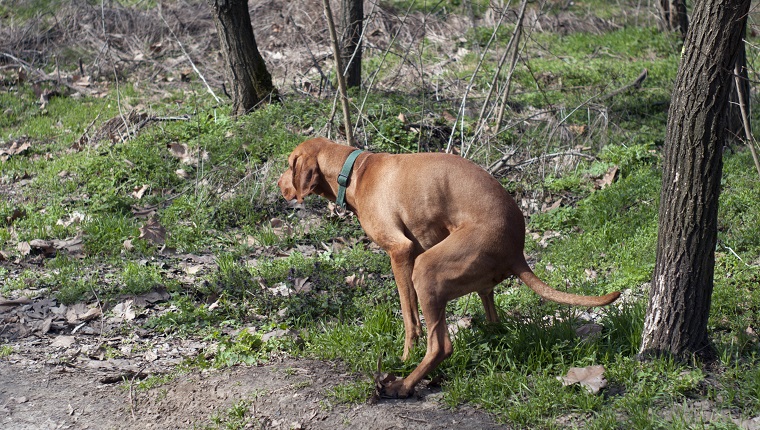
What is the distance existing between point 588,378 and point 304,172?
225 centimetres

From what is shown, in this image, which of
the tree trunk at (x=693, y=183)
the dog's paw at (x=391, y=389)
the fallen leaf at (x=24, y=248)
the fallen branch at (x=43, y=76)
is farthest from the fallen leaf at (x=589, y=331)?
the fallen branch at (x=43, y=76)

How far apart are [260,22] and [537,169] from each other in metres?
6.43

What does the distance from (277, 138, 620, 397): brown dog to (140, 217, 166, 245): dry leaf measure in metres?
2.06

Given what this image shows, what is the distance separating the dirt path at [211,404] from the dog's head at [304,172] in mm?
1157

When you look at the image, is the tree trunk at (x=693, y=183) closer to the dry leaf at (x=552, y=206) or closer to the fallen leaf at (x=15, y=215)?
the dry leaf at (x=552, y=206)

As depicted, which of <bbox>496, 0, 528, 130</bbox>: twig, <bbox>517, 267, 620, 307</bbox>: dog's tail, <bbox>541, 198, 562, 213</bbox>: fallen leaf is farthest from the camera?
<bbox>541, 198, 562, 213</bbox>: fallen leaf

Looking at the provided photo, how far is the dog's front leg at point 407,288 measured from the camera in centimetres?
458

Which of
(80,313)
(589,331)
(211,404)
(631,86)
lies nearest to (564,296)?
(589,331)

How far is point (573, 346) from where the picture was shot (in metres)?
4.40

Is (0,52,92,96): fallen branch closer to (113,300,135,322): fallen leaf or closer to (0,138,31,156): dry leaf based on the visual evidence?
(0,138,31,156): dry leaf

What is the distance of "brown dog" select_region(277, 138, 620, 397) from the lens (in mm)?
4262

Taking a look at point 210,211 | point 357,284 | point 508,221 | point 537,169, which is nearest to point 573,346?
point 508,221

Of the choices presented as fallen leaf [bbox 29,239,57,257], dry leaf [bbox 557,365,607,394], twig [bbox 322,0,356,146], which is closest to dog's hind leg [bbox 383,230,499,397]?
dry leaf [bbox 557,365,607,394]

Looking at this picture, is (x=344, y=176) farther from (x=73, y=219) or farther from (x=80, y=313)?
(x=73, y=219)
